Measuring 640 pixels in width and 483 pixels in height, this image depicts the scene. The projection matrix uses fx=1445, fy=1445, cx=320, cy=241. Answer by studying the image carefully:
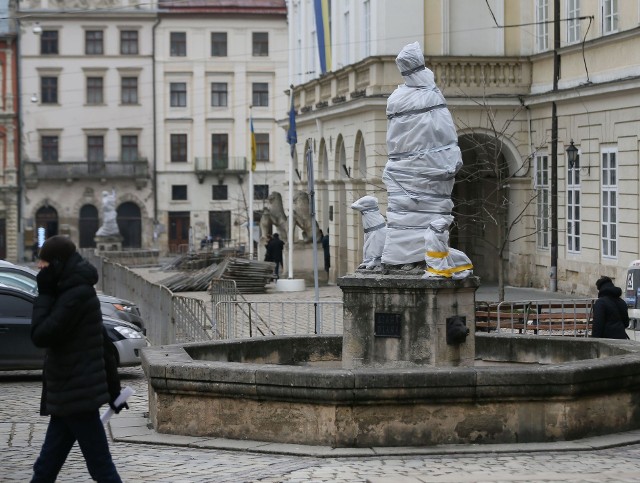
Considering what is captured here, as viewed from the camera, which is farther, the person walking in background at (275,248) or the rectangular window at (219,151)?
the rectangular window at (219,151)

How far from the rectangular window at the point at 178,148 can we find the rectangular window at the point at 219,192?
235 centimetres

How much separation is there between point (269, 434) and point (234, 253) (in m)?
44.8

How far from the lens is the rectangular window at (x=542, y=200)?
122 ft

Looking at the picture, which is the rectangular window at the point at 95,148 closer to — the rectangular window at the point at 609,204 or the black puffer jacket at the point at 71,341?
the rectangular window at the point at 609,204

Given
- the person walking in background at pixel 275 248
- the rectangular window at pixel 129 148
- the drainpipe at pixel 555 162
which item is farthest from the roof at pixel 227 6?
the drainpipe at pixel 555 162

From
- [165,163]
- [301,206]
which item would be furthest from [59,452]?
[165,163]

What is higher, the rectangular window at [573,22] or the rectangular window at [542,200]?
the rectangular window at [573,22]

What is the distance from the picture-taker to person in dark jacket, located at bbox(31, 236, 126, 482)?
9797mm

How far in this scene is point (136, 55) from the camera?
82625 millimetres

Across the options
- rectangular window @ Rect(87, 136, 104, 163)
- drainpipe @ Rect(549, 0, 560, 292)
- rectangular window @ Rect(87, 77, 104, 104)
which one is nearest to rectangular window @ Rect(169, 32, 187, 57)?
rectangular window @ Rect(87, 77, 104, 104)

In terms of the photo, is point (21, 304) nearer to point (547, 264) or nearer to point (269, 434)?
point (269, 434)

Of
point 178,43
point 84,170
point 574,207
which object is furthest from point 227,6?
point 574,207

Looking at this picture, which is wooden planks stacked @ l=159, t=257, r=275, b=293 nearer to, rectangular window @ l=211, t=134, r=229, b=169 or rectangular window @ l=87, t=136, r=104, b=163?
rectangular window @ l=211, t=134, r=229, b=169

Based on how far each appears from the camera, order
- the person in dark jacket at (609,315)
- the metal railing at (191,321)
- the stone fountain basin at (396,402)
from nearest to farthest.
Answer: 1. the stone fountain basin at (396,402)
2. the person in dark jacket at (609,315)
3. the metal railing at (191,321)
